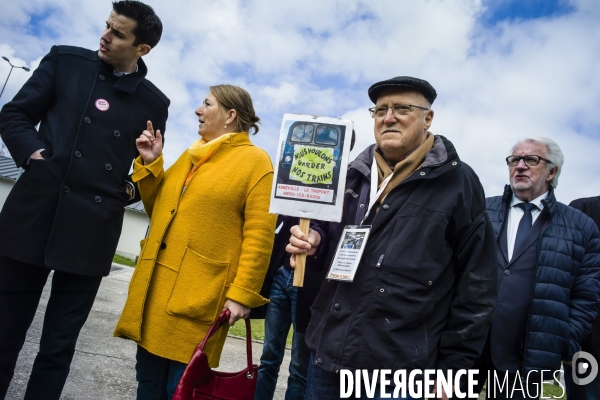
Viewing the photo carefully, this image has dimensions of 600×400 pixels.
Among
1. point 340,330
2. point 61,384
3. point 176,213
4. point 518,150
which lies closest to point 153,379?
point 61,384

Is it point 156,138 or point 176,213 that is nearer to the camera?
point 176,213

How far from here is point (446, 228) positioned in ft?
6.72

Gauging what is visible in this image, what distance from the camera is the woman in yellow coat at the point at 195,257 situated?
2.34m

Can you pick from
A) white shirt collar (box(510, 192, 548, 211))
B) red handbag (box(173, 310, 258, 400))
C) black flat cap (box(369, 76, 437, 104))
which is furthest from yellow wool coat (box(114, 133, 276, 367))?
white shirt collar (box(510, 192, 548, 211))

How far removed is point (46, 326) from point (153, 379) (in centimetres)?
62

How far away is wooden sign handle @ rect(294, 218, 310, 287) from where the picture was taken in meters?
2.04

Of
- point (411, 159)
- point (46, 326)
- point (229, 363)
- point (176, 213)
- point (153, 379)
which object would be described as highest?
point (411, 159)

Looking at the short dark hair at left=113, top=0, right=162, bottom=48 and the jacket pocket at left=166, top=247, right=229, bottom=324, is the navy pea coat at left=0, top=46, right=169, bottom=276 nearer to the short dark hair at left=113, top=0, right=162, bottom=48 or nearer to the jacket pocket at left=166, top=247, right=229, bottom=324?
the short dark hair at left=113, top=0, right=162, bottom=48

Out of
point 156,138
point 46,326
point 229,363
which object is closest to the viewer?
point 46,326

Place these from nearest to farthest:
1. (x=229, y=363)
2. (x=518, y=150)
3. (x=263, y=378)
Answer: (x=263, y=378)
(x=518, y=150)
(x=229, y=363)

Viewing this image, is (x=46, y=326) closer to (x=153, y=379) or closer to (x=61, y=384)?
(x=61, y=384)

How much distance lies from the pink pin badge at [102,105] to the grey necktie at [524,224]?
114 inches

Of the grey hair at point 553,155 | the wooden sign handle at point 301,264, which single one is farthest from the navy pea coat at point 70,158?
the grey hair at point 553,155

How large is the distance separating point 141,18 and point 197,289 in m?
1.57
